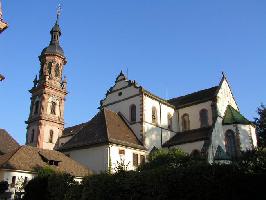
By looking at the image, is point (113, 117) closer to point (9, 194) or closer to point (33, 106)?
point (9, 194)

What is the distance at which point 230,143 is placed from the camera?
39.8 metres

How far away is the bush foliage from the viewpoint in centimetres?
1602

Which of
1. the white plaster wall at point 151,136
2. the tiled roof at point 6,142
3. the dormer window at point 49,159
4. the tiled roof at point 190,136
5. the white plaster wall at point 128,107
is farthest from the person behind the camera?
the tiled roof at point 6,142

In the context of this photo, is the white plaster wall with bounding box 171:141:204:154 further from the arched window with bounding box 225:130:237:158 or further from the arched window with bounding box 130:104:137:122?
the arched window with bounding box 130:104:137:122

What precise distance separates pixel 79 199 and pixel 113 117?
20350 millimetres

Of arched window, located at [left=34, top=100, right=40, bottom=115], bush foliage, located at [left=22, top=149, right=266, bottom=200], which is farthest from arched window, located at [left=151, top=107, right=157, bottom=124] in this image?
arched window, located at [left=34, top=100, right=40, bottom=115]

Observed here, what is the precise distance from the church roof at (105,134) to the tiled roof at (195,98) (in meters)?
10.4

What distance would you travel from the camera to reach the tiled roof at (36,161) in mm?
30097

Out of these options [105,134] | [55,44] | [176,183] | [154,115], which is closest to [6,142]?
[105,134]

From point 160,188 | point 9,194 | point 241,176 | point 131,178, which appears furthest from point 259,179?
point 9,194

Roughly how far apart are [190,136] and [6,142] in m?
27.4

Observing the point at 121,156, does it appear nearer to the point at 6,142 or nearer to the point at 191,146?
the point at 191,146

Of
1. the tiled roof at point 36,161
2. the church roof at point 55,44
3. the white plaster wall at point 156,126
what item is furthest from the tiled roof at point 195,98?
the church roof at point 55,44

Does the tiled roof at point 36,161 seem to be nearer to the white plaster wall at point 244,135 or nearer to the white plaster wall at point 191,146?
the white plaster wall at point 191,146
